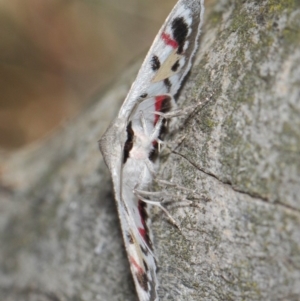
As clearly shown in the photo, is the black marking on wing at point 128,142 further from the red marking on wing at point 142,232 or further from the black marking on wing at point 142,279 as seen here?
the black marking on wing at point 142,279

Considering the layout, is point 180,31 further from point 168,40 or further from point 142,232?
point 142,232

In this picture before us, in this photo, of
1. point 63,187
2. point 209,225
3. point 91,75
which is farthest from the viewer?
point 91,75

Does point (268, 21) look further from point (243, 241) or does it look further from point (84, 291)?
point (84, 291)

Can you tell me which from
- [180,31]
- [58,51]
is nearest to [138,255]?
[180,31]

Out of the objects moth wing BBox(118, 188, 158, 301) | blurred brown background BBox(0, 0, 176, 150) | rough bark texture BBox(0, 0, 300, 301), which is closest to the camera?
rough bark texture BBox(0, 0, 300, 301)

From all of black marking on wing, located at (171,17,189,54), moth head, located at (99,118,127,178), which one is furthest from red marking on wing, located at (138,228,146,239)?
black marking on wing, located at (171,17,189,54)

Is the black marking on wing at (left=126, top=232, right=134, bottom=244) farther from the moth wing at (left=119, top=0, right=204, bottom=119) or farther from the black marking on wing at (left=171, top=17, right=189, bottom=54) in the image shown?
the black marking on wing at (left=171, top=17, right=189, bottom=54)

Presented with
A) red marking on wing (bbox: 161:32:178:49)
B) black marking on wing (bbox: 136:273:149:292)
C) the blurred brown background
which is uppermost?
the blurred brown background

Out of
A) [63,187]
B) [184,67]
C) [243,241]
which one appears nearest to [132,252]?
[243,241]
